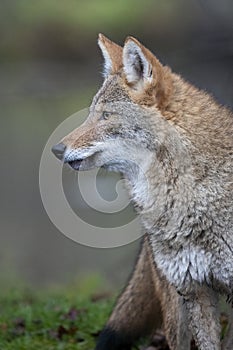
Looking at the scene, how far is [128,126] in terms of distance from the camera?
5734 mm

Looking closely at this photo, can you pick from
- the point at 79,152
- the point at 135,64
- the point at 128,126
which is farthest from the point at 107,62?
the point at 79,152

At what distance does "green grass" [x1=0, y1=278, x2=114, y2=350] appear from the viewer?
23.9 feet

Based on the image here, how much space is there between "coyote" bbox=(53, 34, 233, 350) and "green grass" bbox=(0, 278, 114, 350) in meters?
1.66

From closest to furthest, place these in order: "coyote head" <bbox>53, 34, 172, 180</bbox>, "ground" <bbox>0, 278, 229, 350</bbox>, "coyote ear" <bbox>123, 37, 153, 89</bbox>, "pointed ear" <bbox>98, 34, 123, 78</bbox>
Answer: "coyote ear" <bbox>123, 37, 153, 89</bbox> → "coyote head" <bbox>53, 34, 172, 180</bbox> → "pointed ear" <bbox>98, 34, 123, 78</bbox> → "ground" <bbox>0, 278, 229, 350</bbox>

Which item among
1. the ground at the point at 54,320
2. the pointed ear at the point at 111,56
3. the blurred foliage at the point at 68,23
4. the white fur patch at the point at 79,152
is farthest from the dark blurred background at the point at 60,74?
the white fur patch at the point at 79,152

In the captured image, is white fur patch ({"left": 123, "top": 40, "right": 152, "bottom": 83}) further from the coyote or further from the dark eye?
the dark eye

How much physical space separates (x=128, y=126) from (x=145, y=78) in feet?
0.94

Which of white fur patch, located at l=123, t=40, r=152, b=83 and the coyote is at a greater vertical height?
white fur patch, located at l=123, t=40, r=152, b=83

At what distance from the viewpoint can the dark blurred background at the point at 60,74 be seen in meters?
10.5

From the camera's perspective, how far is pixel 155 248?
230 inches

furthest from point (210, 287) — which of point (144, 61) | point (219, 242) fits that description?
point (144, 61)

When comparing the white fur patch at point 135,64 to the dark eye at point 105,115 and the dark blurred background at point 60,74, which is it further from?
the dark blurred background at point 60,74

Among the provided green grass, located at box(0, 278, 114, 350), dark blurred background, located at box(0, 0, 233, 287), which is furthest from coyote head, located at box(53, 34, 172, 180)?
dark blurred background, located at box(0, 0, 233, 287)

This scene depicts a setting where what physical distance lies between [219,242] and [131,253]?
458 centimetres
